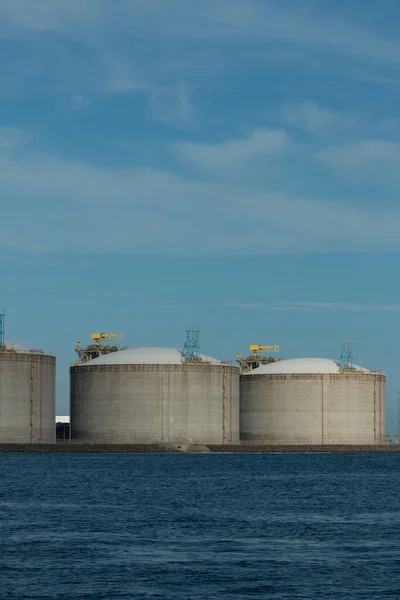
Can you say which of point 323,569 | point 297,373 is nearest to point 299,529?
point 323,569

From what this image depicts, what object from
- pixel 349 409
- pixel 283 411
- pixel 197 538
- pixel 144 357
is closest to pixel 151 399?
pixel 144 357

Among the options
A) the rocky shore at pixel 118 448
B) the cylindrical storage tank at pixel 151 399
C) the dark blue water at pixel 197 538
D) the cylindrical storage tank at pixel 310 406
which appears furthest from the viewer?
the cylindrical storage tank at pixel 310 406

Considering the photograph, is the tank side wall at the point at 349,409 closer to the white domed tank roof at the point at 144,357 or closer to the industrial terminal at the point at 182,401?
the industrial terminal at the point at 182,401

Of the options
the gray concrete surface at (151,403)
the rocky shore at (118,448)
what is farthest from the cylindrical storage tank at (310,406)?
Answer: the gray concrete surface at (151,403)

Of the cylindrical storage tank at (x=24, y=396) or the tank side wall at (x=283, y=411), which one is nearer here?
the cylindrical storage tank at (x=24, y=396)

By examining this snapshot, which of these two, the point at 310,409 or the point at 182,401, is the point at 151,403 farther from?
the point at 310,409

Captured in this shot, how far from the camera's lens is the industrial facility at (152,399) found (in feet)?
589

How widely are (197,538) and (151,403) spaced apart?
116m

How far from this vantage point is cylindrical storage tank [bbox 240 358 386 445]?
194863 millimetres

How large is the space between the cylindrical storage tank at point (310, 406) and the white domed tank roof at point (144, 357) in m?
13.8

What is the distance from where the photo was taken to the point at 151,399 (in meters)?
179

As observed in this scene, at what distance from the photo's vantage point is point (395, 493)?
99250 mm

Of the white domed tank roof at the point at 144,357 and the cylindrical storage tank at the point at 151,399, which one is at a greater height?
the white domed tank roof at the point at 144,357

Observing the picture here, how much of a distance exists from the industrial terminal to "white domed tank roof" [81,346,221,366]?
0.53 feet
